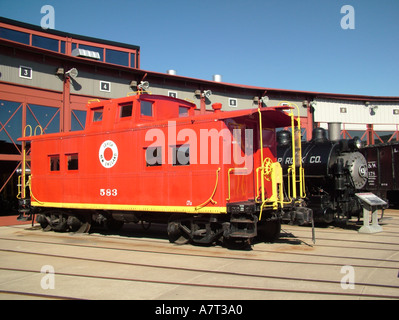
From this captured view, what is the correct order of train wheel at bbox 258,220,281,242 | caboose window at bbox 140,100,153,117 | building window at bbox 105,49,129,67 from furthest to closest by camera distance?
building window at bbox 105,49,129,67 < caboose window at bbox 140,100,153,117 < train wheel at bbox 258,220,281,242

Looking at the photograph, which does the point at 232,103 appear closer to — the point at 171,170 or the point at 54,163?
the point at 54,163

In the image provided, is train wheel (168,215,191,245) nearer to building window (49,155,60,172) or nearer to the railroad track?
the railroad track

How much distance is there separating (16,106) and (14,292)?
13.6 m

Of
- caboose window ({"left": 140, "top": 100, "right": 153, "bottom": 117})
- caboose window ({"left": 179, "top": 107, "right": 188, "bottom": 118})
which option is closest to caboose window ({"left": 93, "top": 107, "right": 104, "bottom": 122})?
caboose window ({"left": 140, "top": 100, "right": 153, "bottom": 117})

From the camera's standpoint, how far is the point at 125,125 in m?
11.0

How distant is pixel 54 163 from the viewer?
13.1 meters

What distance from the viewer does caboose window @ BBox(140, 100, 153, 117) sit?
1100 centimetres

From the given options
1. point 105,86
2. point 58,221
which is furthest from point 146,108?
point 105,86

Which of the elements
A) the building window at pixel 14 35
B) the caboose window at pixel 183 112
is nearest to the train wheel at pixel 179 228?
the caboose window at pixel 183 112

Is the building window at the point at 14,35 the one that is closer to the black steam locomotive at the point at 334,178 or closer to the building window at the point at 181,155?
the building window at the point at 181,155

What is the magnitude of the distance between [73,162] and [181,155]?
468cm

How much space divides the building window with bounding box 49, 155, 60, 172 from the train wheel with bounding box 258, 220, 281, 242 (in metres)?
7.53

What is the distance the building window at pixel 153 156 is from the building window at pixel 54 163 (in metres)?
4.38
